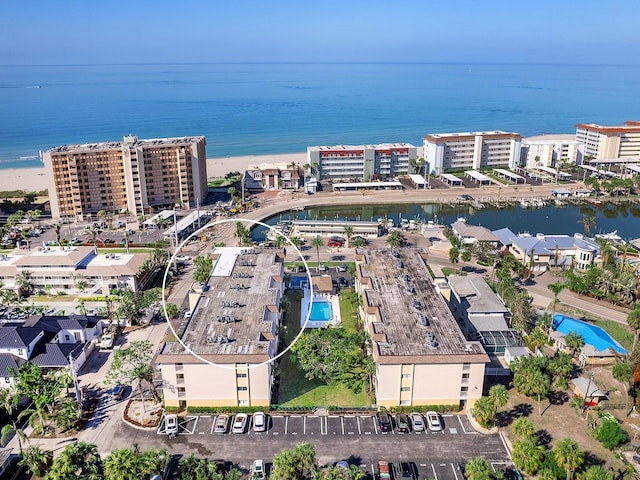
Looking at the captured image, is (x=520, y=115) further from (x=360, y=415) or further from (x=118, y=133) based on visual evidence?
(x=360, y=415)

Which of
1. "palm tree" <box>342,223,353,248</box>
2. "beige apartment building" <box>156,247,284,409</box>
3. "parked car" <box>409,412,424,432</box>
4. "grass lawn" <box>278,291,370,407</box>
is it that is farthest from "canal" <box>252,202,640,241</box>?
"parked car" <box>409,412,424,432</box>

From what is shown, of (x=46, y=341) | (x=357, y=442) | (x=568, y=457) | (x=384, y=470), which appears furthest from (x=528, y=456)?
(x=46, y=341)

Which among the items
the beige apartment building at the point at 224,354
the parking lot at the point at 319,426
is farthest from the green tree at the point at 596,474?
the beige apartment building at the point at 224,354

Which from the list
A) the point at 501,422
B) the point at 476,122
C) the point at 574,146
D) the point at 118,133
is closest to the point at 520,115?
the point at 476,122

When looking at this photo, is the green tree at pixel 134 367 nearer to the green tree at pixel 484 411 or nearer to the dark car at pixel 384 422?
the dark car at pixel 384 422

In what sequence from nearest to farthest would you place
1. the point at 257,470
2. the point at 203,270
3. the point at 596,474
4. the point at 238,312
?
the point at 596,474, the point at 257,470, the point at 238,312, the point at 203,270

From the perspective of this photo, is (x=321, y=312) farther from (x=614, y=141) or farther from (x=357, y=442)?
(x=614, y=141)
